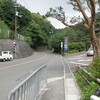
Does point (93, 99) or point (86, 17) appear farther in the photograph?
Answer: point (86, 17)

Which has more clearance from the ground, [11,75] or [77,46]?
[77,46]

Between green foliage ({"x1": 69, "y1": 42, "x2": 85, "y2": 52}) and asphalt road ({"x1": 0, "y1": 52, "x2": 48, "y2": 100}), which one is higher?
green foliage ({"x1": 69, "y1": 42, "x2": 85, "y2": 52})

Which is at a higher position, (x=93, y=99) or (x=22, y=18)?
(x=22, y=18)

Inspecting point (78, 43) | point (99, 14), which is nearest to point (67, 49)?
point (78, 43)

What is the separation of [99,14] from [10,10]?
7431 centimetres

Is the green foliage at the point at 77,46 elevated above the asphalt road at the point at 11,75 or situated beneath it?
elevated above

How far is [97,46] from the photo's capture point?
89.1ft

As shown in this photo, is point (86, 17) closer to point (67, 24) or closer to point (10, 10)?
point (67, 24)

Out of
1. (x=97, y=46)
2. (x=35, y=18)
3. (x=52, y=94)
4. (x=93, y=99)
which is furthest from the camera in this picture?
(x=35, y=18)

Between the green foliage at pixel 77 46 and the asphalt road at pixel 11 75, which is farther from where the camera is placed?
the green foliage at pixel 77 46

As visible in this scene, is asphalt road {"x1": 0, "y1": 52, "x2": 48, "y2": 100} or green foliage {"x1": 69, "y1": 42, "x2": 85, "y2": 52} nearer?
asphalt road {"x1": 0, "y1": 52, "x2": 48, "y2": 100}

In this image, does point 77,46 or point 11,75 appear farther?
point 77,46

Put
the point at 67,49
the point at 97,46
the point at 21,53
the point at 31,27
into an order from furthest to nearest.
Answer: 1. the point at 31,27
2. the point at 67,49
3. the point at 21,53
4. the point at 97,46

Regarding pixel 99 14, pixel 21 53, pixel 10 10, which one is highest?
pixel 10 10
